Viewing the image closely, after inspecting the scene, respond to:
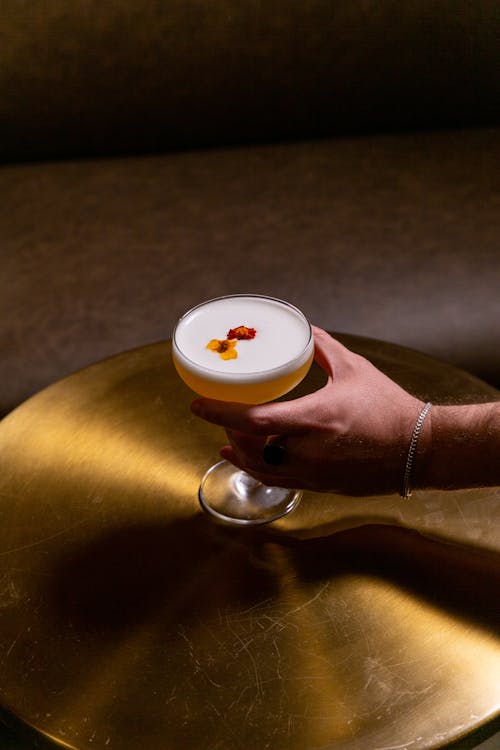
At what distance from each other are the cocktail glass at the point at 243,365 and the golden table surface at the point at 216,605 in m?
0.02

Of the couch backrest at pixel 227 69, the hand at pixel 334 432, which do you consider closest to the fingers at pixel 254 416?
the hand at pixel 334 432

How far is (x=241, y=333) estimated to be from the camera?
0.84m

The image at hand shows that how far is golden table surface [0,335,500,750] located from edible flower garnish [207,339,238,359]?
0.20 meters

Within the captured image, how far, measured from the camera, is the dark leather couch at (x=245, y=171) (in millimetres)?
1517

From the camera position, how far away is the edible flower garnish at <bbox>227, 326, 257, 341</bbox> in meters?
0.84

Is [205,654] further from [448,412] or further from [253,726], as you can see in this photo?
[448,412]

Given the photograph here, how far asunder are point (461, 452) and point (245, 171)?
1.20 metres

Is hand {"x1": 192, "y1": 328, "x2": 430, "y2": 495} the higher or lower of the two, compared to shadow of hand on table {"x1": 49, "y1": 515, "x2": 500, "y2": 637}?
higher

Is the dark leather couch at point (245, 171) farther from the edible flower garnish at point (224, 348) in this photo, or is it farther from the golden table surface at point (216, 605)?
the edible flower garnish at point (224, 348)

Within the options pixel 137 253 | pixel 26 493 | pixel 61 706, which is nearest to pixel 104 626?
pixel 61 706

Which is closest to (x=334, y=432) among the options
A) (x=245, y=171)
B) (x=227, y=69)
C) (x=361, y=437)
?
(x=361, y=437)

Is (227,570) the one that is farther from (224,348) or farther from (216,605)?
(224,348)

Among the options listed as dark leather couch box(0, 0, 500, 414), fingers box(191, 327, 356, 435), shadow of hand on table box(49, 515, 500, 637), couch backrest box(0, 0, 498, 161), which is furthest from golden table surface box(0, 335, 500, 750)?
couch backrest box(0, 0, 498, 161)

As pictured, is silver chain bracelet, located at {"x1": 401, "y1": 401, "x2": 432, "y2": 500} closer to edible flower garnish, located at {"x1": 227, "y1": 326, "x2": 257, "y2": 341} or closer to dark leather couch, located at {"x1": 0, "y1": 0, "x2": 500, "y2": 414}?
edible flower garnish, located at {"x1": 227, "y1": 326, "x2": 257, "y2": 341}
